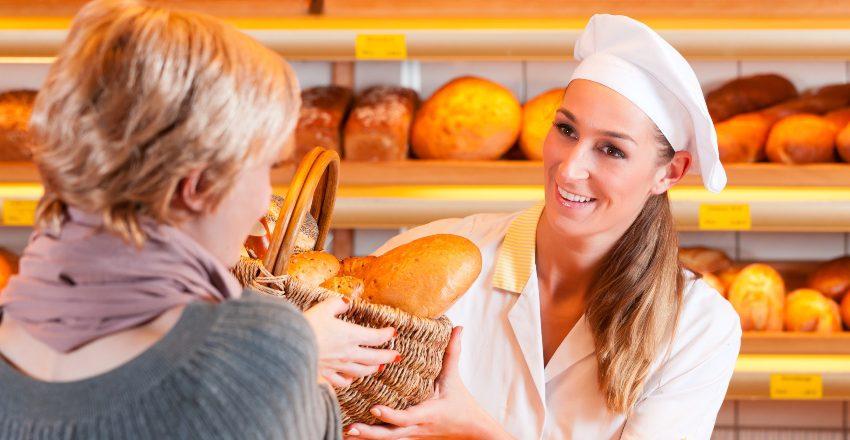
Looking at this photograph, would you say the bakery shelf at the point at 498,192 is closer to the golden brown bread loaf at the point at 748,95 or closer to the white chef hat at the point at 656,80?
the golden brown bread loaf at the point at 748,95

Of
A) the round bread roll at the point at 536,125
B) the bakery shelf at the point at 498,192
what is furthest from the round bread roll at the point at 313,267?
the round bread roll at the point at 536,125

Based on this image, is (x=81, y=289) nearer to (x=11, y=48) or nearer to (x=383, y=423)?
(x=383, y=423)

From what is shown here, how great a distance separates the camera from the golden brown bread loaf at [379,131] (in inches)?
108

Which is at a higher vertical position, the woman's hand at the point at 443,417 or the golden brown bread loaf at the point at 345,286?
the golden brown bread loaf at the point at 345,286

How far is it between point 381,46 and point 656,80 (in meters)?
1.05

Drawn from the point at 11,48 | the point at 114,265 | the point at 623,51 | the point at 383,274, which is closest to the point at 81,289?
the point at 114,265

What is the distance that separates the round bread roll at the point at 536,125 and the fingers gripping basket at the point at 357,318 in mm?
1172

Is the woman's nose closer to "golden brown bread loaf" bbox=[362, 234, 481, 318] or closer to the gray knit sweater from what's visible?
"golden brown bread loaf" bbox=[362, 234, 481, 318]

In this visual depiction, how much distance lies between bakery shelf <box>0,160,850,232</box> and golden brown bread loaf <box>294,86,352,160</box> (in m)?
0.14

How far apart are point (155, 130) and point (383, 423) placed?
864 mm

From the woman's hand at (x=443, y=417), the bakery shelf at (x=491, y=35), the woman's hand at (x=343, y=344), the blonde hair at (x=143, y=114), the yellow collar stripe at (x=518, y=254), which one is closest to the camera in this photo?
the blonde hair at (x=143, y=114)

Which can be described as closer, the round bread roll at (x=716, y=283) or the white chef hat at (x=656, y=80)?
the white chef hat at (x=656, y=80)

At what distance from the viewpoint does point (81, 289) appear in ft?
3.02

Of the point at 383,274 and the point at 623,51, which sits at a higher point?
the point at 623,51
